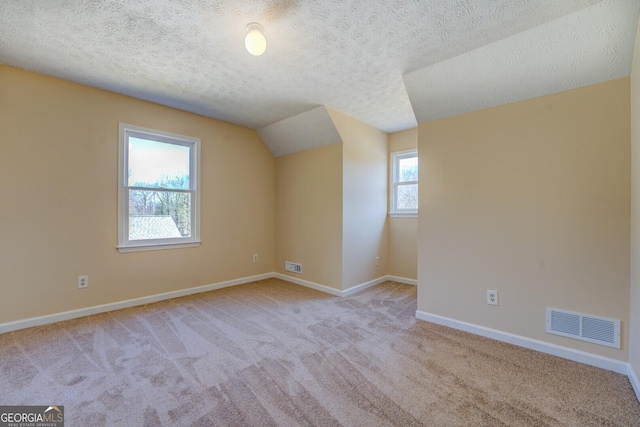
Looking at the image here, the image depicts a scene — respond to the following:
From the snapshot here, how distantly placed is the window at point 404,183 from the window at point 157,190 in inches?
118

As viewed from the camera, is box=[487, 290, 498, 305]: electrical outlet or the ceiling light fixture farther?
box=[487, 290, 498, 305]: electrical outlet

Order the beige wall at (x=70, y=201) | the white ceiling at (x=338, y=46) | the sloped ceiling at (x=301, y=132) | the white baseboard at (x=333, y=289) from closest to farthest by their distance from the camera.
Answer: the white ceiling at (x=338, y=46) → the beige wall at (x=70, y=201) → the sloped ceiling at (x=301, y=132) → the white baseboard at (x=333, y=289)

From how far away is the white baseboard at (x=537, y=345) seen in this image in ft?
6.37

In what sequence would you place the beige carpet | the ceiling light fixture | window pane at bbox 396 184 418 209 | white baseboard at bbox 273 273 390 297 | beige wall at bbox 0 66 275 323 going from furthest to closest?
1. window pane at bbox 396 184 418 209
2. white baseboard at bbox 273 273 390 297
3. beige wall at bbox 0 66 275 323
4. the ceiling light fixture
5. the beige carpet

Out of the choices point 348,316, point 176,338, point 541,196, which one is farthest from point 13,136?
point 541,196

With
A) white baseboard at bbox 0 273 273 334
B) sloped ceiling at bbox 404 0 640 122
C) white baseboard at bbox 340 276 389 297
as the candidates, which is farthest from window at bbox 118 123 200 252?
sloped ceiling at bbox 404 0 640 122

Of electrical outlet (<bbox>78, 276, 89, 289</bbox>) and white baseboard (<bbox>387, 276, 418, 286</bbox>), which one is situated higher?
electrical outlet (<bbox>78, 276, 89, 289</bbox>)

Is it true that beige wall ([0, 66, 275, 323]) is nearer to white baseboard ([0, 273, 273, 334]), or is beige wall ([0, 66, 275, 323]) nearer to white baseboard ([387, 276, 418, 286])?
white baseboard ([0, 273, 273, 334])

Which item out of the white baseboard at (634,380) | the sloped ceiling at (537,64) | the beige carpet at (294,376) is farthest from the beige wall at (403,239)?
the white baseboard at (634,380)

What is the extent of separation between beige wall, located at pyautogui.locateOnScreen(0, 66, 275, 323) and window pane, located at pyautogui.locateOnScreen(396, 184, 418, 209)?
2.93m

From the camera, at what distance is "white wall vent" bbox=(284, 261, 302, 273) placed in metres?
4.32

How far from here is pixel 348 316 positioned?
9.73ft

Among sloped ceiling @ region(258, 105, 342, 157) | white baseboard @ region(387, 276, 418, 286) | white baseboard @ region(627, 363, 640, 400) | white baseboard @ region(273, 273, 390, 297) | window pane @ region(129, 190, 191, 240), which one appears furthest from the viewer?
white baseboard @ region(387, 276, 418, 286)

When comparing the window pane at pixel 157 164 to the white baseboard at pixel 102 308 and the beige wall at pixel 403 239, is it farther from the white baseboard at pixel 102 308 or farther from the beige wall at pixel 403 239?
the beige wall at pixel 403 239
